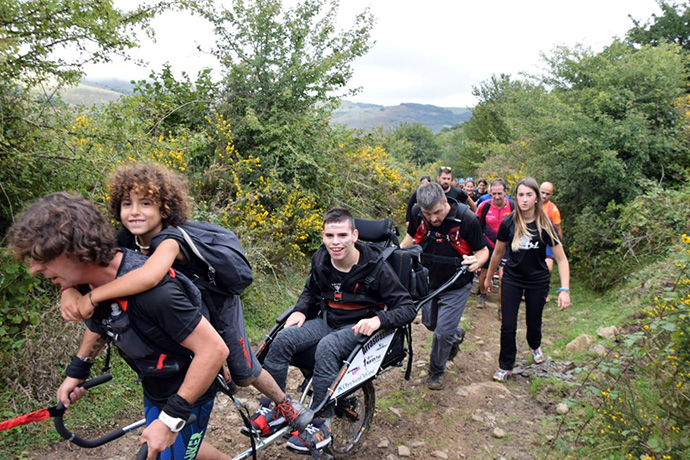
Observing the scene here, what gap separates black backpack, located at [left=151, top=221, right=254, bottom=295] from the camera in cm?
236

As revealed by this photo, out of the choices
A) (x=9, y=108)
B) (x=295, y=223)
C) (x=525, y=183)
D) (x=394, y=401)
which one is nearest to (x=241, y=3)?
(x=295, y=223)

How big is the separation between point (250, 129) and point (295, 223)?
2.04m

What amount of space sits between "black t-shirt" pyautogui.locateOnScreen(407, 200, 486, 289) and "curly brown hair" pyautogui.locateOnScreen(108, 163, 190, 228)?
3.22 m

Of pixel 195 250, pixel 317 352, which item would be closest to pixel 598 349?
pixel 317 352

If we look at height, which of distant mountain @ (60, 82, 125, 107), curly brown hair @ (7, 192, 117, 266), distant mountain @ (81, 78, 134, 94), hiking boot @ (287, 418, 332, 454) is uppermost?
distant mountain @ (81, 78, 134, 94)

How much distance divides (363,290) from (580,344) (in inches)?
148

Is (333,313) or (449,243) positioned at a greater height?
(449,243)

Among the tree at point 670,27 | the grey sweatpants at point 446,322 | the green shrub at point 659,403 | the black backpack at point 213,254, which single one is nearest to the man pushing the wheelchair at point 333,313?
the black backpack at point 213,254

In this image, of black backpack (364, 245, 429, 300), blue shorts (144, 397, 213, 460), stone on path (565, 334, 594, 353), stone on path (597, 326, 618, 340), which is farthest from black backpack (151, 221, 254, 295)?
stone on path (597, 326, 618, 340)

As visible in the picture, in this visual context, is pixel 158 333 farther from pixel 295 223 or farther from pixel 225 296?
pixel 295 223

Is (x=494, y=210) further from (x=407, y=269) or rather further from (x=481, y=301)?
(x=407, y=269)

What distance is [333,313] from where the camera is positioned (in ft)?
12.5

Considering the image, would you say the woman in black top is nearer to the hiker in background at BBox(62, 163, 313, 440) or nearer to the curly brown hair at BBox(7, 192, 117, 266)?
the hiker in background at BBox(62, 163, 313, 440)

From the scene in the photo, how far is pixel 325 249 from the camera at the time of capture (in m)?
3.89
